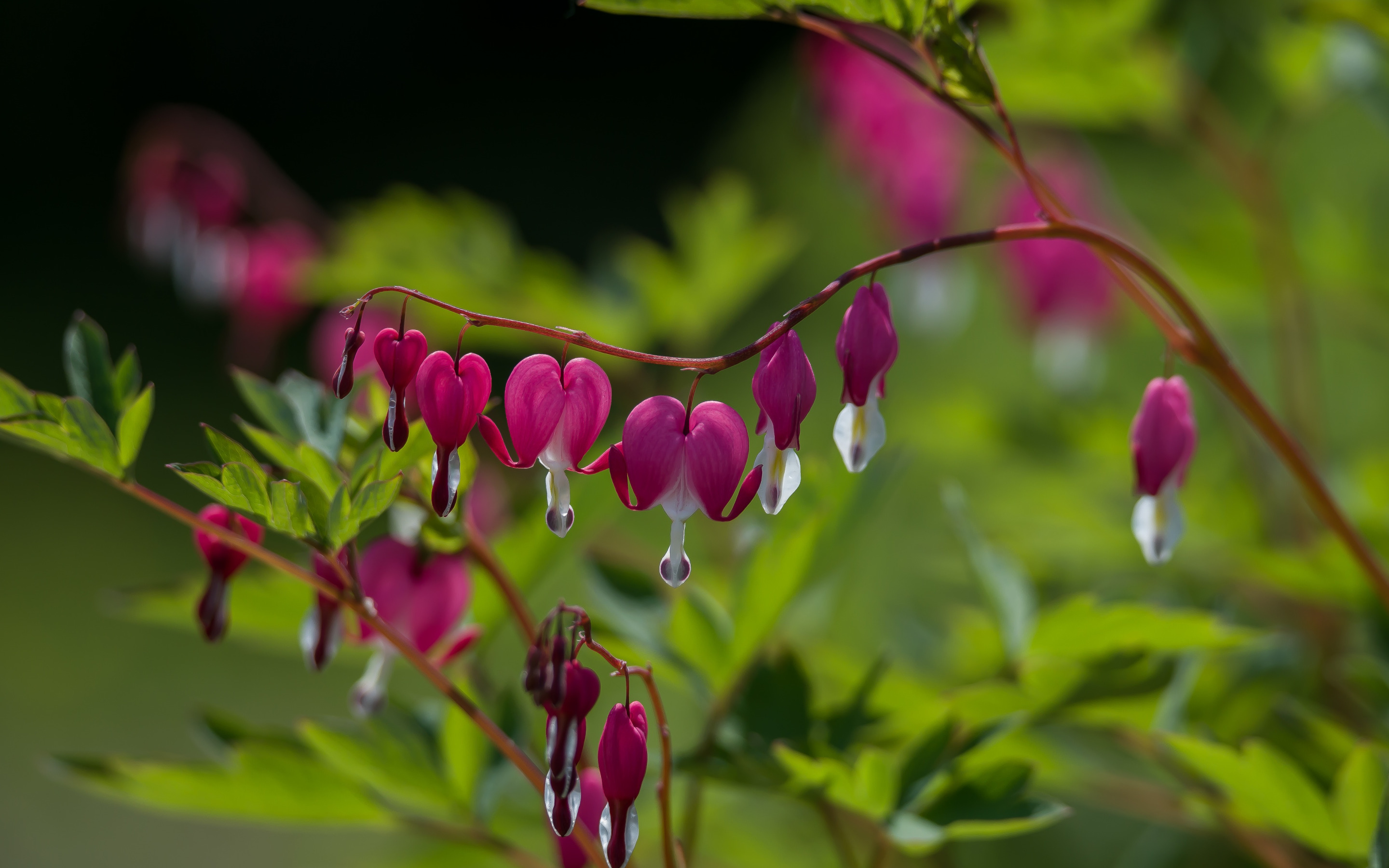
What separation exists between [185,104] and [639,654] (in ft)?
21.7

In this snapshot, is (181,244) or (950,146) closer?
(950,146)

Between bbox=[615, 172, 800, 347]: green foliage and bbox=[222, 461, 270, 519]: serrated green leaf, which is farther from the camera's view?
bbox=[615, 172, 800, 347]: green foliage

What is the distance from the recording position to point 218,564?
566mm

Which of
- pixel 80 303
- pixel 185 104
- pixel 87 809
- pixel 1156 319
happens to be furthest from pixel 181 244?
pixel 185 104

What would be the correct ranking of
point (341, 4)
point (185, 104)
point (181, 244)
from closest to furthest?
1. point (181, 244)
2. point (185, 104)
3. point (341, 4)

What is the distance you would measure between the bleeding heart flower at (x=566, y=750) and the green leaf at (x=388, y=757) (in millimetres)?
233

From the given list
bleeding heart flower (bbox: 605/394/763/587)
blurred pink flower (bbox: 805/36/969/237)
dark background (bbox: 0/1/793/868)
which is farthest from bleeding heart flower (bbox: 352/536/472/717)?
dark background (bbox: 0/1/793/868)

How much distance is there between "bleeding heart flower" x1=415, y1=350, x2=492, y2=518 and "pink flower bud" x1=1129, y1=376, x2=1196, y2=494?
32cm

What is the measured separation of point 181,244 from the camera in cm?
154

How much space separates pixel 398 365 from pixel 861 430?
205 mm

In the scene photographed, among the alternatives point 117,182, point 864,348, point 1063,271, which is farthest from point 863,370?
point 117,182

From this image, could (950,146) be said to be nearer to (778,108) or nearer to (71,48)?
(778,108)

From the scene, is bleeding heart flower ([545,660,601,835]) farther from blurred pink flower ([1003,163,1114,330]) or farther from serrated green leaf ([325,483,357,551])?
blurred pink flower ([1003,163,1114,330])

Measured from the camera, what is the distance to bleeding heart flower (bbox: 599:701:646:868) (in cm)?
48
